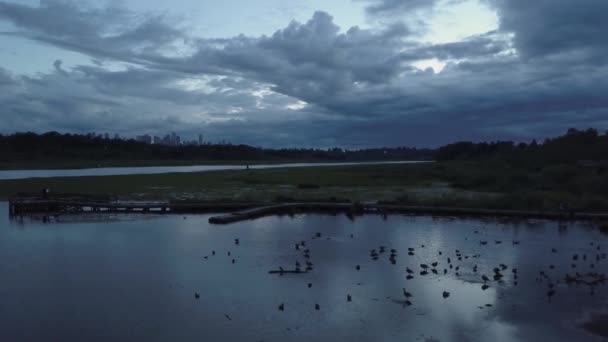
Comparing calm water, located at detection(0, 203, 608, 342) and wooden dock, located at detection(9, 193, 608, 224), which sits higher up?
wooden dock, located at detection(9, 193, 608, 224)

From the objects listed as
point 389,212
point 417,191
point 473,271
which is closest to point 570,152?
point 417,191

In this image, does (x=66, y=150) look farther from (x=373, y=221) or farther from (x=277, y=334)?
(x=277, y=334)

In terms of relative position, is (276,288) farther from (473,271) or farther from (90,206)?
(90,206)

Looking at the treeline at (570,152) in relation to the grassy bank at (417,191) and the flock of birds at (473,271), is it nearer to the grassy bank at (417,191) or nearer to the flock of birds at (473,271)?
the grassy bank at (417,191)

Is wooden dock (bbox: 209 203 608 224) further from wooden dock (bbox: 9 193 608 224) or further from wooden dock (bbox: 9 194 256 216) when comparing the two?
wooden dock (bbox: 9 194 256 216)

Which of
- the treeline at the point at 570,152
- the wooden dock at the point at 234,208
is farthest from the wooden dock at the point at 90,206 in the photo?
the treeline at the point at 570,152

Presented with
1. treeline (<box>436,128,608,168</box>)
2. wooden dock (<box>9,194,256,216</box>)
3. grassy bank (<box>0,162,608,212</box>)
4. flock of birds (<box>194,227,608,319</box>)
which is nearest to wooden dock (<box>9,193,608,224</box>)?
wooden dock (<box>9,194,256,216</box>)
